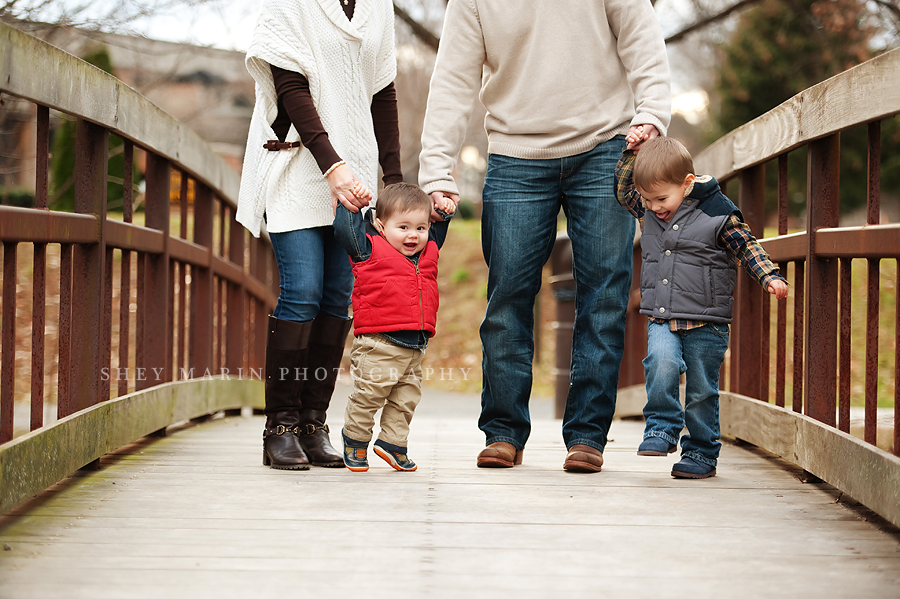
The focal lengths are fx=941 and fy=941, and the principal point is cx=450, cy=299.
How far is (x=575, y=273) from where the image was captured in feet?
9.70

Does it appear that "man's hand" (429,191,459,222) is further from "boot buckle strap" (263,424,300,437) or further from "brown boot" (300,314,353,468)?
"boot buckle strap" (263,424,300,437)

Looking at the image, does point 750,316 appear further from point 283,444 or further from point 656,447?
point 283,444

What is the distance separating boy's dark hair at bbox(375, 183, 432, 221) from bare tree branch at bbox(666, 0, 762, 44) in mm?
6038

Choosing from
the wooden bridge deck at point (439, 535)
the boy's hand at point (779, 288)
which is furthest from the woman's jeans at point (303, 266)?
the boy's hand at point (779, 288)

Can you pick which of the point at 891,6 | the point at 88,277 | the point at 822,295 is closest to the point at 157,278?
the point at 88,277

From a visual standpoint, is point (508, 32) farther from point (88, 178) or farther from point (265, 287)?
point (265, 287)

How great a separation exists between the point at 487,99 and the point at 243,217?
841 mm

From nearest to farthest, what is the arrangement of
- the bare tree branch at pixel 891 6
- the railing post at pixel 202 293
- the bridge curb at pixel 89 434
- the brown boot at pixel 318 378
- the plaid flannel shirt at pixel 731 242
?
the bridge curb at pixel 89 434, the plaid flannel shirt at pixel 731 242, the brown boot at pixel 318 378, the railing post at pixel 202 293, the bare tree branch at pixel 891 6

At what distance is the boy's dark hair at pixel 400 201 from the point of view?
8.79 feet

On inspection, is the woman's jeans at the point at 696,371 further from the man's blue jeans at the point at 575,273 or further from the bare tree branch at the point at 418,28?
the bare tree branch at the point at 418,28

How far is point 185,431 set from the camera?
373cm

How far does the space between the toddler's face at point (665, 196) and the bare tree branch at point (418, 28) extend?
565cm

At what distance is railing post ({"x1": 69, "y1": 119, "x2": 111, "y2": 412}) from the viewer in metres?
2.66

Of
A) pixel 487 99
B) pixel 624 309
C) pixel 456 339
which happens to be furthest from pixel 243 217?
pixel 456 339
